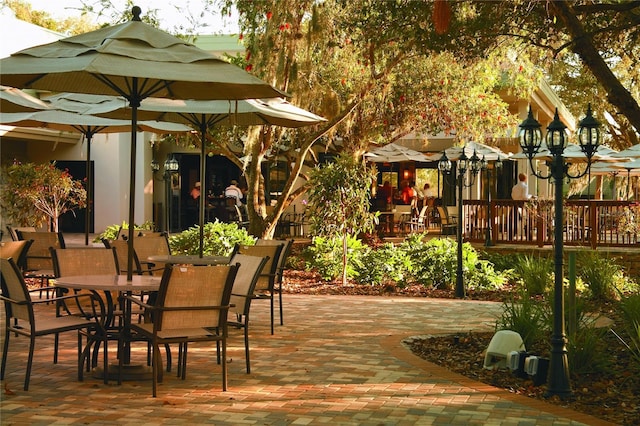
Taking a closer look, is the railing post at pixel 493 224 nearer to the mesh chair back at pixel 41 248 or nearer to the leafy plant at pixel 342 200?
the leafy plant at pixel 342 200

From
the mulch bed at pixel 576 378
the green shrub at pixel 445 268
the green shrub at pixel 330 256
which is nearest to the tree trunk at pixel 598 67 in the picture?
the mulch bed at pixel 576 378

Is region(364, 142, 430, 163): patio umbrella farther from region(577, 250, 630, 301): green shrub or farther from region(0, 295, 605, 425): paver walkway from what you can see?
region(0, 295, 605, 425): paver walkway

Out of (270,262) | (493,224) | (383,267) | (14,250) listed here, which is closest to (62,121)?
(14,250)

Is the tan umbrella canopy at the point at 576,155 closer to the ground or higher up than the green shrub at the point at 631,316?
higher up

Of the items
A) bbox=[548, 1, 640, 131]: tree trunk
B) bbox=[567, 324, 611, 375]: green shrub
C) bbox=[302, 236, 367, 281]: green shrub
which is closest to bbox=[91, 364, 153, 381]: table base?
bbox=[567, 324, 611, 375]: green shrub

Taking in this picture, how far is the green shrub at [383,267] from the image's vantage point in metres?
14.4

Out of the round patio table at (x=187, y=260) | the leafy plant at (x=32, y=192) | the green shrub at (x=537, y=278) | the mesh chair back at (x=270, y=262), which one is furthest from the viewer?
the leafy plant at (x=32, y=192)

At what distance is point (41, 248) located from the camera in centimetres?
1052

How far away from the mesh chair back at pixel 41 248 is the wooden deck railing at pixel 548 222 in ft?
33.8

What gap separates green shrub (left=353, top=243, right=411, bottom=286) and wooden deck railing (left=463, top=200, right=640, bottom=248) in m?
4.17

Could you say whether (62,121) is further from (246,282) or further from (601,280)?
(601,280)

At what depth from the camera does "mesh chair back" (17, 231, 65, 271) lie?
34.1ft

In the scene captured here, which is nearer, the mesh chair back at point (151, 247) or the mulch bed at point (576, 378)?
the mulch bed at point (576, 378)

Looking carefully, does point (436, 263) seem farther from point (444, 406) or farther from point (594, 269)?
point (444, 406)
